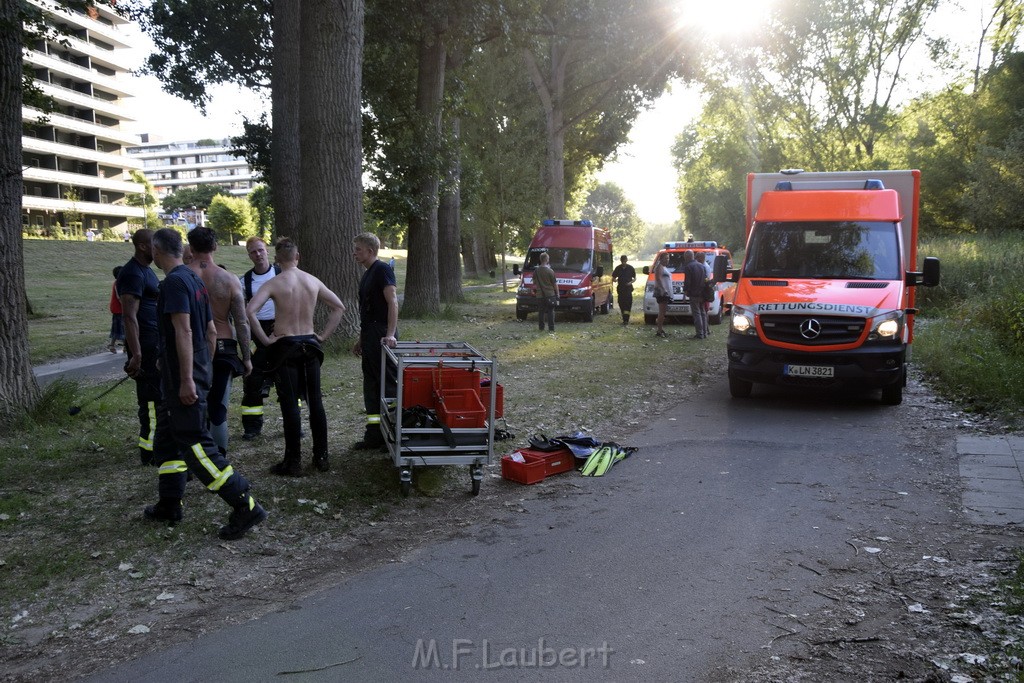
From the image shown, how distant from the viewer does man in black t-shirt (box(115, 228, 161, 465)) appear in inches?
270

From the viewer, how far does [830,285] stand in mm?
10648

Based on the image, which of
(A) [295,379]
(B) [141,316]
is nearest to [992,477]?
(A) [295,379]

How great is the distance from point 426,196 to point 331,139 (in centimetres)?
775

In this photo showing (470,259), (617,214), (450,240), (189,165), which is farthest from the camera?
(189,165)

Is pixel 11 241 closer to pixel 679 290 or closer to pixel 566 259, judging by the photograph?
pixel 679 290

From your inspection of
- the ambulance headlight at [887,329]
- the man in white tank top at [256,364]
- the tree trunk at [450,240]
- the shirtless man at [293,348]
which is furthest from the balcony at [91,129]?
the ambulance headlight at [887,329]

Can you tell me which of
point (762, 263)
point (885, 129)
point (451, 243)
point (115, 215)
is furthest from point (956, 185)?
point (115, 215)

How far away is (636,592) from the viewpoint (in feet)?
15.8

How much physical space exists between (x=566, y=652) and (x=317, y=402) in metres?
3.63

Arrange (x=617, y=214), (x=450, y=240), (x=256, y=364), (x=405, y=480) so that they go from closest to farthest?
1. (x=405, y=480)
2. (x=256, y=364)
3. (x=450, y=240)
4. (x=617, y=214)

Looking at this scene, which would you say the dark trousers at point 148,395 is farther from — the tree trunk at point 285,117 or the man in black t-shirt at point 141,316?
the tree trunk at point 285,117

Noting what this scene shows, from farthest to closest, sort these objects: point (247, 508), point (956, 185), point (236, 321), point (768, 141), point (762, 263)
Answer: point (768, 141) < point (956, 185) < point (762, 263) < point (236, 321) < point (247, 508)

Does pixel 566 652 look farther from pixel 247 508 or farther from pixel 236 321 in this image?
pixel 236 321

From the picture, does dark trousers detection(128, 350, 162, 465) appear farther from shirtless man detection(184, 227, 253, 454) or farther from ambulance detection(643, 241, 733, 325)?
ambulance detection(643, 241, 733, 325)
